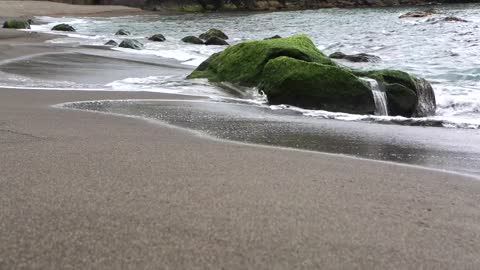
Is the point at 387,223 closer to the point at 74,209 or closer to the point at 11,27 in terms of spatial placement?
the point at 74,209

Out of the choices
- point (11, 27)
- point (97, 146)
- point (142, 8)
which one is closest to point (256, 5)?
point (142, 8)

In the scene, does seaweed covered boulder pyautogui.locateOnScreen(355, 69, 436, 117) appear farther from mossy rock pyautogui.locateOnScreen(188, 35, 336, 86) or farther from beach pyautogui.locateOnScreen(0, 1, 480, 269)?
beach pyautogui.locateOnScreen(0, 1, 480, 269)

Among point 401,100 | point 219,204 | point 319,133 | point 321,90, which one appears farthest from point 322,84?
point 219,204

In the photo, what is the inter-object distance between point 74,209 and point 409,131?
12.3 ft

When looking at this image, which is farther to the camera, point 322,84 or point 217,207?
point 322,84

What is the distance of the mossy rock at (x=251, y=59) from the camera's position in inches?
311

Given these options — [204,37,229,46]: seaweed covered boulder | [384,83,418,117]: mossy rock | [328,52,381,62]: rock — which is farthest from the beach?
[204,37,229,46]: seaweed covered boulder

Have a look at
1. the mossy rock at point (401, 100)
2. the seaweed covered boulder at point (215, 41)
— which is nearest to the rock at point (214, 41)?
the seaweed covered boulder at point (215, 41)

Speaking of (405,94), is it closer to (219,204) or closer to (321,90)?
(321,90)

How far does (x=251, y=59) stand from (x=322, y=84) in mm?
2062

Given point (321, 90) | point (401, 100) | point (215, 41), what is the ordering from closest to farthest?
point (321, 90), point (401, 100), point (215, 41)

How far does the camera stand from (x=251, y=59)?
27.1 ft

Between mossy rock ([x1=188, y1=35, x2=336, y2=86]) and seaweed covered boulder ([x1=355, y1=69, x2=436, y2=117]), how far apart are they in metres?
1.23

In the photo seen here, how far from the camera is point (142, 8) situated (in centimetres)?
5703
